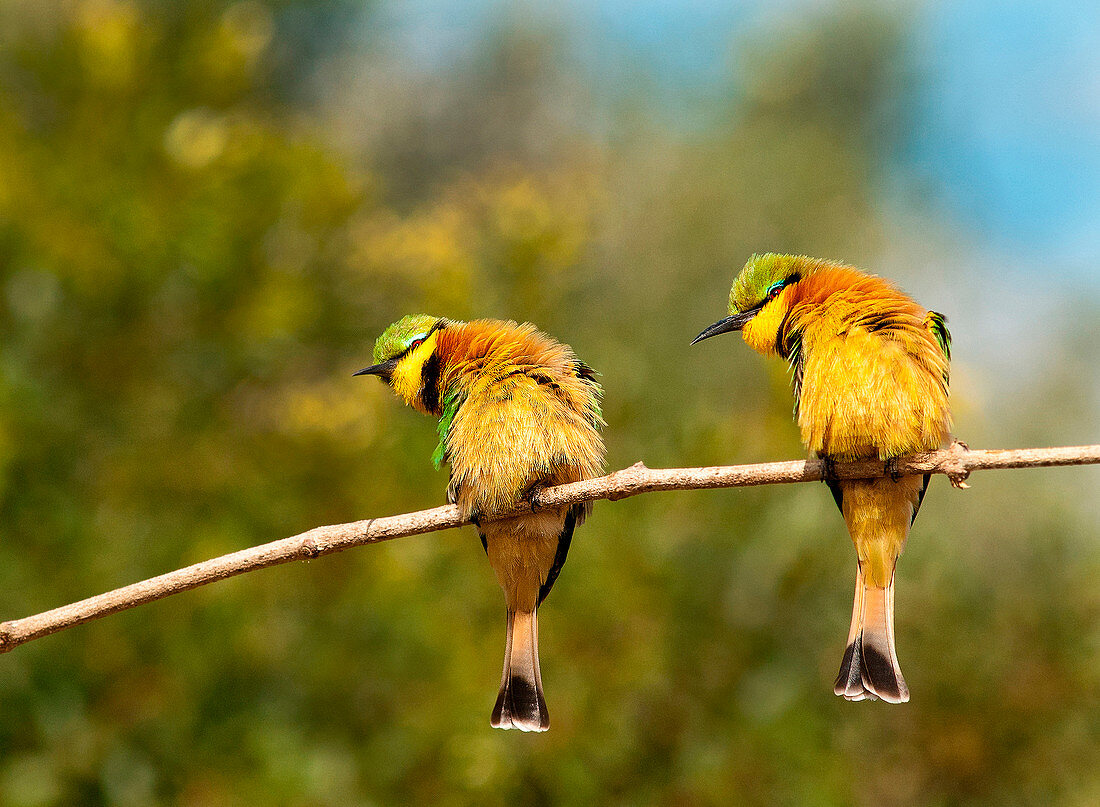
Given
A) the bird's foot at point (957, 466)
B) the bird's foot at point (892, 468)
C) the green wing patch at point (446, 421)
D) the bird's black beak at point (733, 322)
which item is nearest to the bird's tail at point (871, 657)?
the bird's foot at point (892, 468)

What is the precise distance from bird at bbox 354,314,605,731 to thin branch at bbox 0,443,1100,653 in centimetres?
32

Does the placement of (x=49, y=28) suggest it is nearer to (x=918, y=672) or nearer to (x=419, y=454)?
(x=419, y=454)

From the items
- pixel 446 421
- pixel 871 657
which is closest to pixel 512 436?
pixel 446 421

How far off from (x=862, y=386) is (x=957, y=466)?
378 millimetres

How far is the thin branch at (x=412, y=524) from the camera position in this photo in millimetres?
1659

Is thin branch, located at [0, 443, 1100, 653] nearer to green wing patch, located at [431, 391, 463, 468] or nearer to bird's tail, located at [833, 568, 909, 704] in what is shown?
bird's tail, located at [833, 568, 909, 704]

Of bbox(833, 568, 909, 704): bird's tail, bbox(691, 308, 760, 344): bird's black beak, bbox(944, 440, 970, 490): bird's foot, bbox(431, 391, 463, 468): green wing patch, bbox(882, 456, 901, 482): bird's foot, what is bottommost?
bbox(833, 568, 909, 704): bird's tail

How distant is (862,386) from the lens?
2.10 meters

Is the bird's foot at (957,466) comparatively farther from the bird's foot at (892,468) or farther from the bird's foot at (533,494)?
the bird's foot at (533,494)

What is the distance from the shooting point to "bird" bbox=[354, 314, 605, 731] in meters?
2.28

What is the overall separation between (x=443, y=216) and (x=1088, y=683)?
3.93 m

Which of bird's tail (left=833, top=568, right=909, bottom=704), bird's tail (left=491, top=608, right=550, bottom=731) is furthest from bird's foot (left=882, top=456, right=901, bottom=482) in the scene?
bird's tail (left=491, top=608, right=550, bottom=731)

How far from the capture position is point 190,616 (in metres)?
4.64

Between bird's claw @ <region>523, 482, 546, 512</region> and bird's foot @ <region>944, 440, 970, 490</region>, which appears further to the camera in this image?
bird's claw @ <region>523, 482, 546, 512</region>
